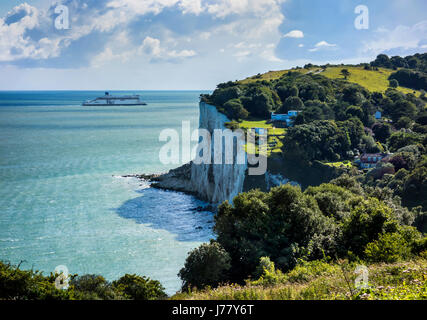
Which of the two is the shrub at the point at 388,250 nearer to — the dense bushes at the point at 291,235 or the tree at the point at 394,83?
the dense bushes at the point at 291,235

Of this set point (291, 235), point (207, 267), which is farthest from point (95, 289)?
point (291, 235)

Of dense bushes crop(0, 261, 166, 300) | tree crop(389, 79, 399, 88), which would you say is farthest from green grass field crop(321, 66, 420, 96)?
dense bushes crop(0, 261, 166, 300)

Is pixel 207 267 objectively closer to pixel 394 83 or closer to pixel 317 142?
pixel 317 142

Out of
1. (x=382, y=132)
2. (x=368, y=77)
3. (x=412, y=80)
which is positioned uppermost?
(x=368, y=77)

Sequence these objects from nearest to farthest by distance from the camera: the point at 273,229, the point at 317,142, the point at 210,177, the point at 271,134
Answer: the point at 273,229, the point at 317,142, the point at 210,177, the point at 271,134

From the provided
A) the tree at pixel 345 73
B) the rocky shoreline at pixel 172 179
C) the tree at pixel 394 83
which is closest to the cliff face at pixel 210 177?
the rocky shoreline at pixel 172 179

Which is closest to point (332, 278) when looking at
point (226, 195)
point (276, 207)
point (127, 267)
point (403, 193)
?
point (276, 207)

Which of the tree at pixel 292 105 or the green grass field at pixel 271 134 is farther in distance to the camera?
the tree at pixel 292 105

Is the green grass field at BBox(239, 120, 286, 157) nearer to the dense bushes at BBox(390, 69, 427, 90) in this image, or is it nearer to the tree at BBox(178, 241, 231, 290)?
the tree at BBox(178, 241, 231, 290)
